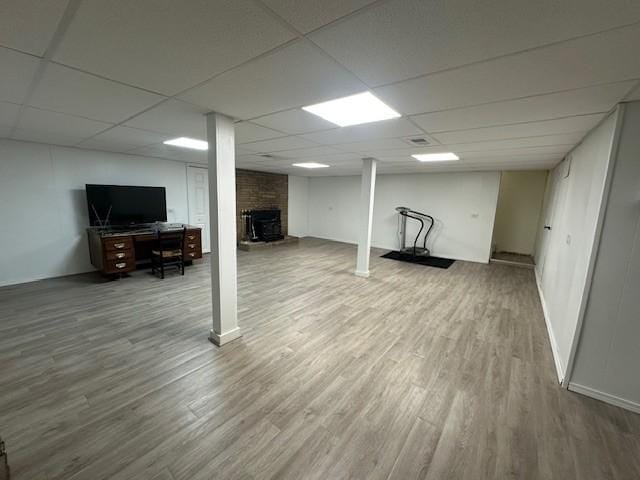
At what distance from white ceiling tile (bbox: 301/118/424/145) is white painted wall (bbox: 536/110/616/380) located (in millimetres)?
1444

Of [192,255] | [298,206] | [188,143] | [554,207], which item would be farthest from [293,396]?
[298,206]

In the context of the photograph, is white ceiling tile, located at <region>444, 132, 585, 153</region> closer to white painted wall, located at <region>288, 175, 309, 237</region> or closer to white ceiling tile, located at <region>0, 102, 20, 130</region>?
white ceiling tile, located at <region>0, 102, 20, 130</region>

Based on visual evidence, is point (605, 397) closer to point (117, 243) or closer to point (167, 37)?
point (167, 37)

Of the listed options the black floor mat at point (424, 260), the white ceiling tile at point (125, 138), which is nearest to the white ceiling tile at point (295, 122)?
the white ceiling tile at point (125, 138)

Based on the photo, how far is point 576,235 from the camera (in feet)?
8.19

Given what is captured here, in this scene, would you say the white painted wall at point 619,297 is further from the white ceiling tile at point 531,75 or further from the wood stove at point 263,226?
the wood stove at point 263,226

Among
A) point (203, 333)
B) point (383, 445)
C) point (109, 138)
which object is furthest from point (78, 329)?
point (383, 445)

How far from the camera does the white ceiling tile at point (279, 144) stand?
3170 millimetres

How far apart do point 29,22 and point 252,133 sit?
189 centimetres

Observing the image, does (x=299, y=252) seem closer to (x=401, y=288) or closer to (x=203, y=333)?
(x=401, y=288)

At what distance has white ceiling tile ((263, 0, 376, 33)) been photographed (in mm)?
911

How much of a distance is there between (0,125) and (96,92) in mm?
2296

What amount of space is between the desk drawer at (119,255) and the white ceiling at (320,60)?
92.5 inches

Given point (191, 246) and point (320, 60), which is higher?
point (320, 60)
